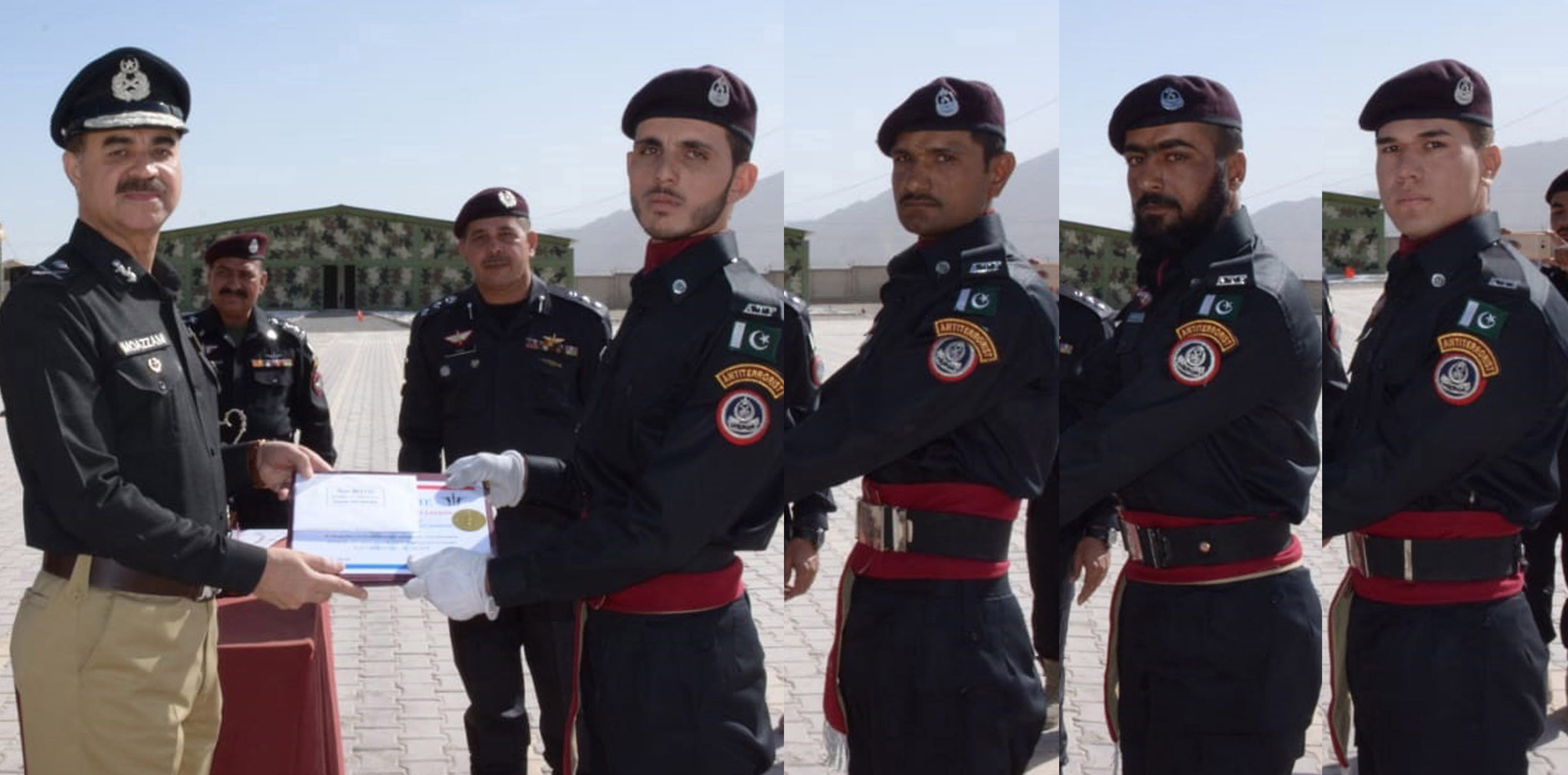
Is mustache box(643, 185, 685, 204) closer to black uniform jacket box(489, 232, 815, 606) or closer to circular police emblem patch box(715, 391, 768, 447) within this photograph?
black uniform jacket box(489, 232, 815, 606)

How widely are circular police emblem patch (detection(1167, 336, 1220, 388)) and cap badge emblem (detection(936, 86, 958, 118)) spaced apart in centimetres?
71

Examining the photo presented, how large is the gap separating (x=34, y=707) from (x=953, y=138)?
8.62ft

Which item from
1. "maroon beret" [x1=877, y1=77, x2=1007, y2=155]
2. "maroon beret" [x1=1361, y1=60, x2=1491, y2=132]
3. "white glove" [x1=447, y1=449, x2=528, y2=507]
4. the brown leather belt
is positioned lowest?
the brown leather belt

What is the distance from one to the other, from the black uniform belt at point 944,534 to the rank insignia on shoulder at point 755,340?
57 centimetres

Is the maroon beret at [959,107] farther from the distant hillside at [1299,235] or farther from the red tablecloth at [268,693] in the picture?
the red tablecloth at [268,693]

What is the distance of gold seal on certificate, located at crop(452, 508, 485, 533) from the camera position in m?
3.54

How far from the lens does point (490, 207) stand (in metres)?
5.48

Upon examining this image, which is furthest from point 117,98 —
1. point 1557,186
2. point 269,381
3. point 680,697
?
point 1557,186

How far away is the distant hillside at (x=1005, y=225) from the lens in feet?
9.19

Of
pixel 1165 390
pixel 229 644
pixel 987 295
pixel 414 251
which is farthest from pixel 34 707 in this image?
pixel 414 251

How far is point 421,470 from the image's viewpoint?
5.47 meters

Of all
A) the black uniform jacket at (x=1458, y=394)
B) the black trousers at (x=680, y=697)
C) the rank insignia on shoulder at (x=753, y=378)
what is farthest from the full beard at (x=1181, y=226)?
the black trousers at (x=680, y=697)

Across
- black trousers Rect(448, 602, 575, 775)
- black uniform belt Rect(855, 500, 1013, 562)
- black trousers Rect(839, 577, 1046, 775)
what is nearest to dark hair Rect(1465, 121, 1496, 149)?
black uniform belt Rect(855, 500, 1013, 562)

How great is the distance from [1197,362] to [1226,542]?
46cm
